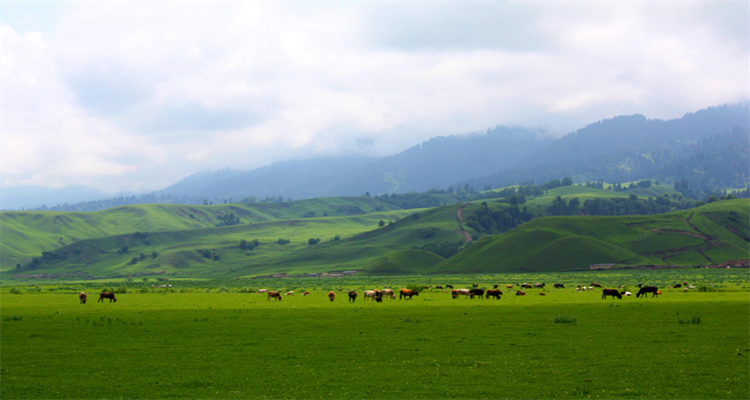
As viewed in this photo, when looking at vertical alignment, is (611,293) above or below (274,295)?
above

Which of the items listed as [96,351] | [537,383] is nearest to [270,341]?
[96,351]

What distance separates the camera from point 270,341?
34.9m

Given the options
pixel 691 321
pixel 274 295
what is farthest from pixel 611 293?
pixel 274 295

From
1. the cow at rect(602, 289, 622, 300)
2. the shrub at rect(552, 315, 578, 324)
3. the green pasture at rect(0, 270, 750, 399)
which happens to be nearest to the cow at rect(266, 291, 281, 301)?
the green pasture at rect(0, 270, 750, 399)

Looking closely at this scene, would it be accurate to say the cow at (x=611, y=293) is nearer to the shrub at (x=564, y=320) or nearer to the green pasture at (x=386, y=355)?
the green pasture at (x=386, y=355)

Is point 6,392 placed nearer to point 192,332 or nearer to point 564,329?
point 192,332

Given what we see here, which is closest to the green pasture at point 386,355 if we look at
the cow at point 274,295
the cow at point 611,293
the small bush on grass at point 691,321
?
the small bush on grass at point 691,321

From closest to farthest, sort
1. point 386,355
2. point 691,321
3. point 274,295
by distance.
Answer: point 386,355
point 691,321
point 274,295

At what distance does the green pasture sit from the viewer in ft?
74.7

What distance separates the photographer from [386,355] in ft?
97.6

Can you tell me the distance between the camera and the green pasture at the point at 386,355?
22.8 m

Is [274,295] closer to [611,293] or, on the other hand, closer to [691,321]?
[611,293]

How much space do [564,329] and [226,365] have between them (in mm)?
22216

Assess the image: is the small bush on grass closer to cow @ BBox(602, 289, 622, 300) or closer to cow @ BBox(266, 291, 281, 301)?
cow @ BBox(602, 289, 622, 300)
